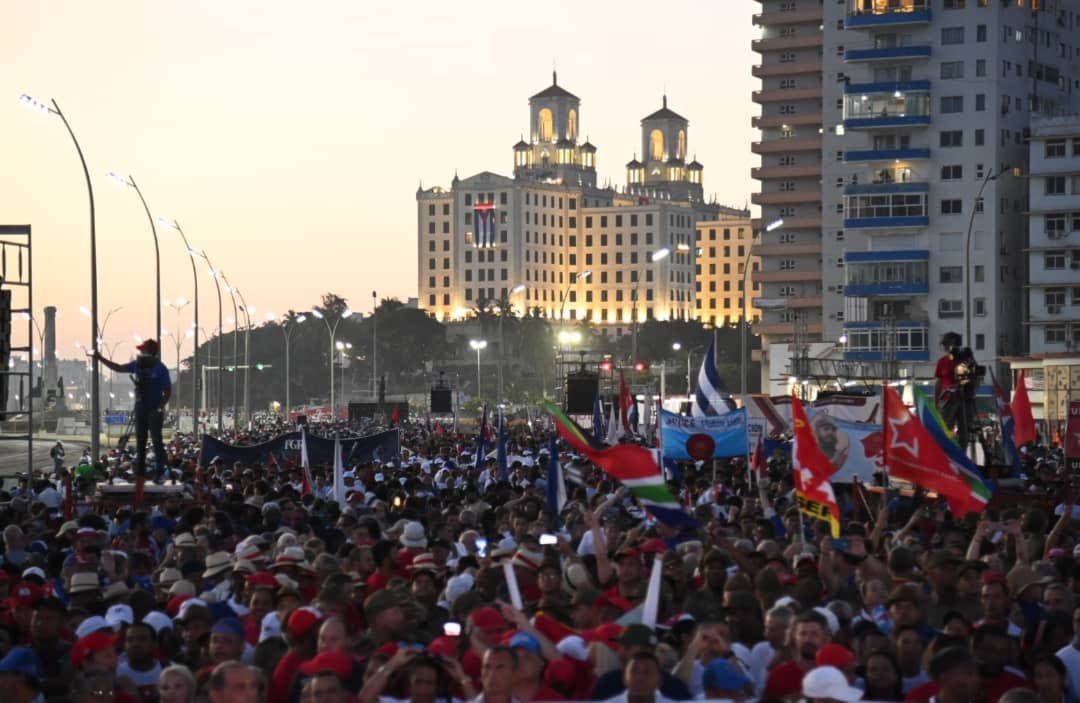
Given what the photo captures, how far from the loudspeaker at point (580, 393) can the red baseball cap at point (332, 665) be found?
4423cm

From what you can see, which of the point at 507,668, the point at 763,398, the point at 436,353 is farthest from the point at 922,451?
the point at 436,353

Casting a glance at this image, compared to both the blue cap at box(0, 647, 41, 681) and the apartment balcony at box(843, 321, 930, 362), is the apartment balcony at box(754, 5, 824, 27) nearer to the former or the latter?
the apartment balcony at box(843, 321, 930, 362)

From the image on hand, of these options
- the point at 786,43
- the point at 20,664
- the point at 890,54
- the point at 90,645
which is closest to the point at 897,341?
the point at 890,54

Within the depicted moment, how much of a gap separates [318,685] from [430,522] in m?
10.2

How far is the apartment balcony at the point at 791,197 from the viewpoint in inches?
4779

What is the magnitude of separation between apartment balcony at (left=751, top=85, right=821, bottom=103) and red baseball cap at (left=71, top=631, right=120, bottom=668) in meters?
115

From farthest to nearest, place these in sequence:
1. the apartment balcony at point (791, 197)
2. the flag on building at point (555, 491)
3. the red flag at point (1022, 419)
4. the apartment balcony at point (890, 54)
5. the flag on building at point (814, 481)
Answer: the apartment balcony at point (791, 197) < the apartment balcony at point (890, 54) < the red flag at point (1022, 419) < the flag on building at point (555, 491) < the flag on building at point (814, 481)

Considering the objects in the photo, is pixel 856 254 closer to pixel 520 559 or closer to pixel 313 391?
pixel 520 559

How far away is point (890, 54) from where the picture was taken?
315 feet

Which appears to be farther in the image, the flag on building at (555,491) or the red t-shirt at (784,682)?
the flag on building at (555,491)

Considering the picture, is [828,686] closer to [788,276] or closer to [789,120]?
[788,276]

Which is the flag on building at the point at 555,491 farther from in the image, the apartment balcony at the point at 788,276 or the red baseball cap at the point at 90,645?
the apartment balcony at the point at 788,276

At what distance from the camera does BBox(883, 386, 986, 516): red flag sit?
631 inches

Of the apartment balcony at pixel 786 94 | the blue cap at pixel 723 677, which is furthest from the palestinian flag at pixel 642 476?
the apartment balcony at pixel 786 94
